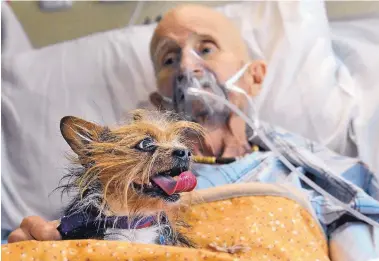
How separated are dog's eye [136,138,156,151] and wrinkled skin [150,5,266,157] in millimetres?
211

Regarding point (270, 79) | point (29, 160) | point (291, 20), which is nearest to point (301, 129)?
point (270, 79)

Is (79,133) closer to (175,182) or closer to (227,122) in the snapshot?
(175,182)

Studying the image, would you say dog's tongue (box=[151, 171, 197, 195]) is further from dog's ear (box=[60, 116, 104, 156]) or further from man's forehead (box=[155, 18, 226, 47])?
man's forehead (box=[155, 18, 226, 47])

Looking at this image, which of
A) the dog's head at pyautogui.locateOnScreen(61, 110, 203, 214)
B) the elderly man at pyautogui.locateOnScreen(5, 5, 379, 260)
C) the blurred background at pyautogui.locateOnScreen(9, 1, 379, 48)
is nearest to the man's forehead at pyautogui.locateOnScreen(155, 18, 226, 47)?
the elderly man at pyautogui.locateOnScreen(5, 5, 379, 260)

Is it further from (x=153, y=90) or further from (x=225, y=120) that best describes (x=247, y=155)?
(x=153, y=90)

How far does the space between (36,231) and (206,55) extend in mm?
381

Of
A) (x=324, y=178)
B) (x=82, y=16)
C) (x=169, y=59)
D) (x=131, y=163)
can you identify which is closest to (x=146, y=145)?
(x=131, y=163)

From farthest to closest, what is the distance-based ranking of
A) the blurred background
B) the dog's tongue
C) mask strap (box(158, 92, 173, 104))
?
the blurred background < mask strap (box(158, 92, 173, 104)) < the dog's tongue

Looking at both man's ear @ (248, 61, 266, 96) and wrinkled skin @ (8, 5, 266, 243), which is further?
man's ear @ (248, 61, 266, 96)

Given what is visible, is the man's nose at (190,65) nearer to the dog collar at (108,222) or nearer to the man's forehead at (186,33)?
the man's forehead at (186,33)

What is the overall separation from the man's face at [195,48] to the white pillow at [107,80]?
0.05 metres

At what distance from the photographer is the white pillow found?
2.76 feet

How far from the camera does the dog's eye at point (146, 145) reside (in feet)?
1.78

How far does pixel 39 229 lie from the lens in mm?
636
